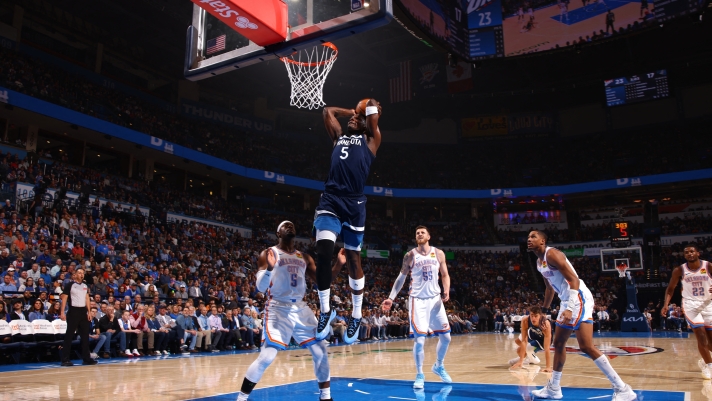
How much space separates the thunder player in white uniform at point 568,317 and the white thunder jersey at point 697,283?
9.68ft

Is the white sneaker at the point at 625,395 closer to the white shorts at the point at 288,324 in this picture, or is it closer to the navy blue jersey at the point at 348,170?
the white shorts at the point at 288,324

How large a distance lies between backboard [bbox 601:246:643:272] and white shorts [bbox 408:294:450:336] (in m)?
18.4

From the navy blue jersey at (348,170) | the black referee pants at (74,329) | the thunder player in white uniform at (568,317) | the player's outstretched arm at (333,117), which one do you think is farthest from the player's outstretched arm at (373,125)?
the black referee pants at (74,329)

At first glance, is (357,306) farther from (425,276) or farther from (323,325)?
(425,276)

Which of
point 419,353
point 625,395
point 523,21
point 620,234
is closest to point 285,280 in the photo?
point 419,353

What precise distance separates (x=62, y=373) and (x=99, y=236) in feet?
31.4

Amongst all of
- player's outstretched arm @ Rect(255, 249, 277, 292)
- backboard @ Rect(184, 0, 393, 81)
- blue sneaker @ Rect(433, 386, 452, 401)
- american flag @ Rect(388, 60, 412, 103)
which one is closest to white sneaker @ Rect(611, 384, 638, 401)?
blue sneaker @ Rect(433, 386, 452, 401)

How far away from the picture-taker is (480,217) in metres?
41.7

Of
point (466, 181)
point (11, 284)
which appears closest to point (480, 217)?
A: point (466, 181)

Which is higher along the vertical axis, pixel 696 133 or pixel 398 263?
pixel 696 133

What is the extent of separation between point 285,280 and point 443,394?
100.0 inches

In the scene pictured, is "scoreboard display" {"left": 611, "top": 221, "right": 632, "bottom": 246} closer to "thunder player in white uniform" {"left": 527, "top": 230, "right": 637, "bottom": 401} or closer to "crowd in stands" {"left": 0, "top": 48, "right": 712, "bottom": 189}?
"crowd in stands" {"left": 0, "top": 48, "right": 712, "bottom": 189}

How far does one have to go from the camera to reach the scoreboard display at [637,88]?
1102 inches

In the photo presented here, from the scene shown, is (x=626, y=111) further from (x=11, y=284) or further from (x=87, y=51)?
(x=11, y=284)
